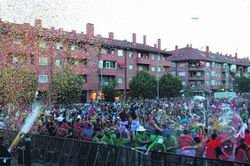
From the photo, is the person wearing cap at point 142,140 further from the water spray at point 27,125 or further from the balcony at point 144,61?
the balcony at point 144,61

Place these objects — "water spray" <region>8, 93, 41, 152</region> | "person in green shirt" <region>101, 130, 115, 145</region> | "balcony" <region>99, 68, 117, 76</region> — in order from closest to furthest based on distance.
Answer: "water spray" <region>8, 93, 41, 152</region> < "person in green shirt" <region>101, 130, 115, 145</region> < "balcony" <region>99, 68, 117, 76</region>

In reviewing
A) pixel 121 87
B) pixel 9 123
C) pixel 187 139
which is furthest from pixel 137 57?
pixel 187 139

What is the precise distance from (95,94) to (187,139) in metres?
56.6

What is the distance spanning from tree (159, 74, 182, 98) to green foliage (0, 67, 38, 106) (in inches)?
2189

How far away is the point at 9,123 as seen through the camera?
20766 millimetres

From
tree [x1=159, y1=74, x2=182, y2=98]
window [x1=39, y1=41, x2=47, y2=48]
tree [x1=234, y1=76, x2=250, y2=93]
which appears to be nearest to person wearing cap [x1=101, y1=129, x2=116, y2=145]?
window [x1=39, y1=41, x2=47, y2=48]

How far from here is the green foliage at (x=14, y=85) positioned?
1878 centimetres

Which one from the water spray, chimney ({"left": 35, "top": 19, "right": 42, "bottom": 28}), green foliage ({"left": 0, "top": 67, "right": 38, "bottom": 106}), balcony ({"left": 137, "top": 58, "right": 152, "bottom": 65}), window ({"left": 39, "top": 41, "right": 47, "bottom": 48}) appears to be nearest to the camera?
the water spray

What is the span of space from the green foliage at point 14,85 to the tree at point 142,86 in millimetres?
49849

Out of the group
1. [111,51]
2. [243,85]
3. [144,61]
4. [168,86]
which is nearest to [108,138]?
[111,51]

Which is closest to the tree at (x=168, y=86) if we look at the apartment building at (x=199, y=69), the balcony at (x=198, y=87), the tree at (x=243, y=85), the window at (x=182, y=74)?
the apartment building at (x=199, y=69)

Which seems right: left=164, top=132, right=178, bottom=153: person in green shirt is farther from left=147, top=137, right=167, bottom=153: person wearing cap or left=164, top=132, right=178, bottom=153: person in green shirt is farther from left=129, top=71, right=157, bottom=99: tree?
left=129, top=71, right=157, bottom=99: tree

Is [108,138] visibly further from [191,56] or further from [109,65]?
[191,56]

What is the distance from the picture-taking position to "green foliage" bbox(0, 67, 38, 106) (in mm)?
18781
